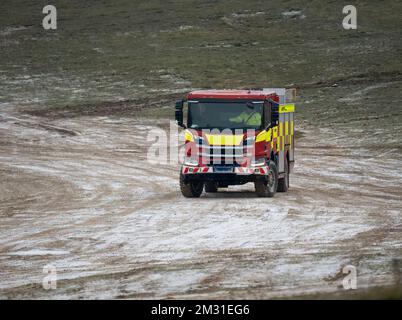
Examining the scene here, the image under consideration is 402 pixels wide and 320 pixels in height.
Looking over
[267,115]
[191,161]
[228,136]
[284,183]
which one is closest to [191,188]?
[191,161]

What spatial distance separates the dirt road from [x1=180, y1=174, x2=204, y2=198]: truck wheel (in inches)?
9.5

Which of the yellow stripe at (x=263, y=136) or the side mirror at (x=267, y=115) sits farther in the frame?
the side mirror at (x=267, y=115)

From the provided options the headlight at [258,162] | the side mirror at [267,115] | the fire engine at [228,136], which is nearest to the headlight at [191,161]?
the fire engine at [228,136]

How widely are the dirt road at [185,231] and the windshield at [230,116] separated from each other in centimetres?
190

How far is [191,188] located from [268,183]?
204 cm

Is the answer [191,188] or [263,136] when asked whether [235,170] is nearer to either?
[263,136]

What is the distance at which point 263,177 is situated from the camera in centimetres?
2655

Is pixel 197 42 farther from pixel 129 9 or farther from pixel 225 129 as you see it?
pixel 225 129

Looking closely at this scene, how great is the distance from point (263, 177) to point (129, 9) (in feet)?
186

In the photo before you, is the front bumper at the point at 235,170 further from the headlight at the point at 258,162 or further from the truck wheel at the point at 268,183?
the truck wheel at the point at 268,183

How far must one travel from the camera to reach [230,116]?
→ 26.3m

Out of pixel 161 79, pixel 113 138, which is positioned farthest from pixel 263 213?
pixel 161 79

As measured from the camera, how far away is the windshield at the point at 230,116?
1033 inches

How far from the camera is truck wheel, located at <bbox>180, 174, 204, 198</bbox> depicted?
27178 millimetres
